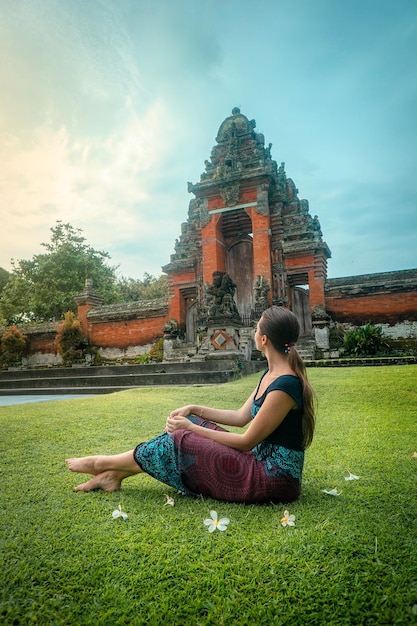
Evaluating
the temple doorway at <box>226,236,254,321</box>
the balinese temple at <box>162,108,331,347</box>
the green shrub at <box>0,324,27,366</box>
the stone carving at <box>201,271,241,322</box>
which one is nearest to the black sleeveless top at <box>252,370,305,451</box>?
the stone carving at <box>201,271,241,322</box>

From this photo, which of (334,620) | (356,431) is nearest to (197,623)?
(334,620)

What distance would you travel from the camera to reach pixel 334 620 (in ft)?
3.93

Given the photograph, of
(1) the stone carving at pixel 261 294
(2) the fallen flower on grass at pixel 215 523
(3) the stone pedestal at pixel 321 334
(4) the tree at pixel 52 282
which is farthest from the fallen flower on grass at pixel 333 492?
(4) the tree at pixel 52 282

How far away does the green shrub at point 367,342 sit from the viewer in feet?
40.2

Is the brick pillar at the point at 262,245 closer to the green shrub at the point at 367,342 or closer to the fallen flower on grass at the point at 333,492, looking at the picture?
the green shrub at the point at 367,342

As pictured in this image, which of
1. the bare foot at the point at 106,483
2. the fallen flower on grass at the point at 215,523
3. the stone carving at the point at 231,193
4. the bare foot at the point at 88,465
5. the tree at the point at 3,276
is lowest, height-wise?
the fallen flower on grass at the point at 215,523

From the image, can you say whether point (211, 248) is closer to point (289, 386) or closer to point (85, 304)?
point (85, 304)

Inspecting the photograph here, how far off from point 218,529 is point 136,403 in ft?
12.7

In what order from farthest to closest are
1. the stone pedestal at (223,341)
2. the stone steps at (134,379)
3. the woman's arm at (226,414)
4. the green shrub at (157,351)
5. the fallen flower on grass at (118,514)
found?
the green shrub at (157,351)
the stone pedestal at (223,341)
the stone steps at (134,379)
the woman's arm at (226,414)
the fallen flower on grass at (118,514)

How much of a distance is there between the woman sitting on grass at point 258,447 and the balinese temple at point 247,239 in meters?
11.4

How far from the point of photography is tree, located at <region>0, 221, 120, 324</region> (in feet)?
79.2

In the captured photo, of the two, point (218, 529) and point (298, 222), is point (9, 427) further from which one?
point (298, 222)

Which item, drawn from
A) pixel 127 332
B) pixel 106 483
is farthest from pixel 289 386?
pixel 127 332

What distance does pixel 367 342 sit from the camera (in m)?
12.2
